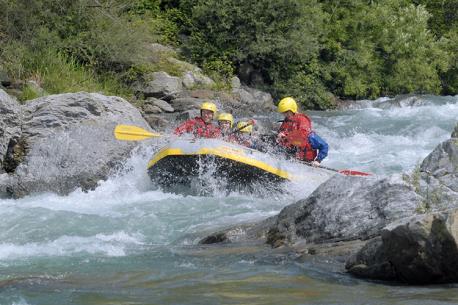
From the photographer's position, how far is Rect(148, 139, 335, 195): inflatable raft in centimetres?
948

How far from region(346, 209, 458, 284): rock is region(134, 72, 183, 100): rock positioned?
482 inches

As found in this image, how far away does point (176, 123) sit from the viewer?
1423cm

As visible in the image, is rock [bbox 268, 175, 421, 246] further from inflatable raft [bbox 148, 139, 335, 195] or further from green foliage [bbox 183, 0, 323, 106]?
green foliage [bbox 183, 0, 323, 106]

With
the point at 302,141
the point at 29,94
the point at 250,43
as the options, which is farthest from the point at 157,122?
the point at 250,43

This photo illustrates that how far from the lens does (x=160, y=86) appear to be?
16844 mm

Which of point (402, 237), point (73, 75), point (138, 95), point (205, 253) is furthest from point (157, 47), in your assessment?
point (402, 237)

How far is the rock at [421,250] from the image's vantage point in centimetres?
443

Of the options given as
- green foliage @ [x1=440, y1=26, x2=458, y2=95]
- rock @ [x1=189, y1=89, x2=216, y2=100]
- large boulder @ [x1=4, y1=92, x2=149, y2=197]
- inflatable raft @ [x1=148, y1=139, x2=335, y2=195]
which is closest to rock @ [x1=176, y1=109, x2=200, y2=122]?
rock @ [x1=189, y1=89, x2=216, y2=100]

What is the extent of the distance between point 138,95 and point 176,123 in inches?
105

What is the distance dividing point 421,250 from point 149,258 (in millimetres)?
2400

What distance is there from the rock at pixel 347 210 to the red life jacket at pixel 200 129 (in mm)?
4158

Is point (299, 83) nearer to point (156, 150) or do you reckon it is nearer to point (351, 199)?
point (156, 150)

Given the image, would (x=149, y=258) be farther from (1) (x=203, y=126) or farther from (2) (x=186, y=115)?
(2) (x=186, y=115)

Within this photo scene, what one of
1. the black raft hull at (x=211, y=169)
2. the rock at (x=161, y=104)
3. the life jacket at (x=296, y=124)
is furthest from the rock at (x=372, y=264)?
the rock at (x=161, y=104)
